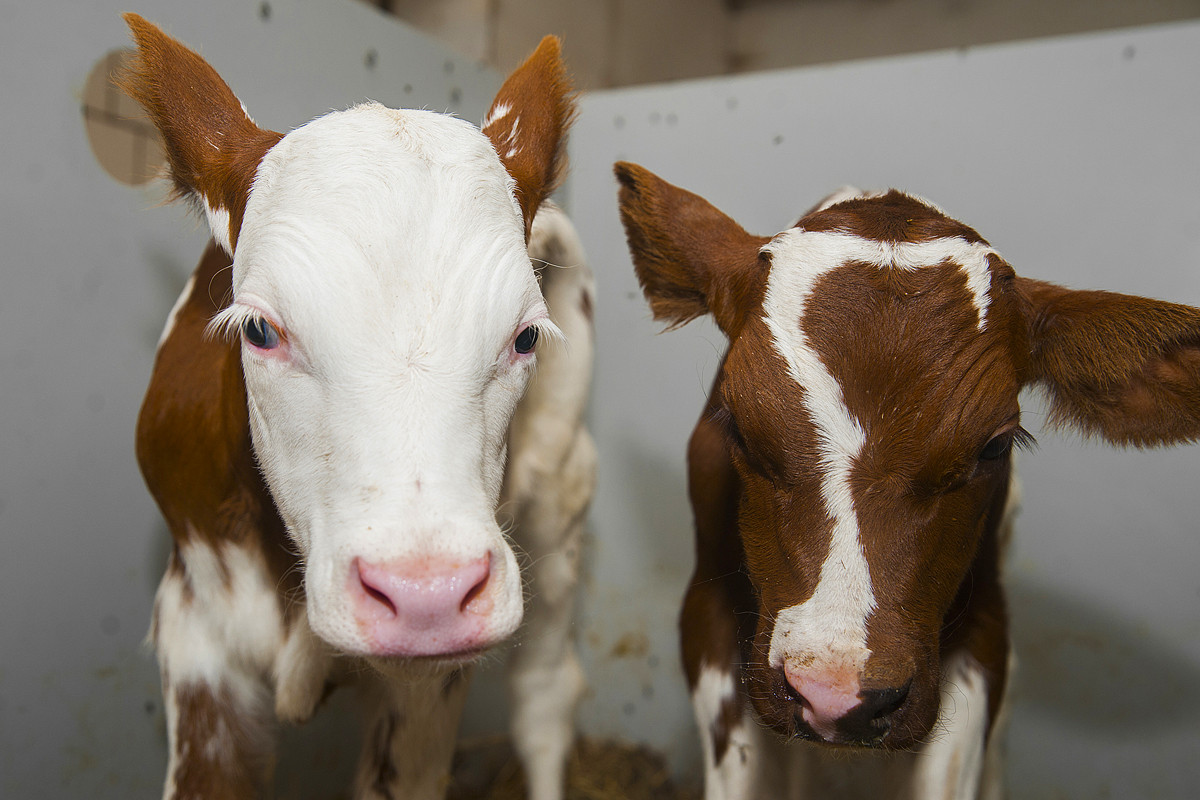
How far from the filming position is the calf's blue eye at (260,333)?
1.35 meters

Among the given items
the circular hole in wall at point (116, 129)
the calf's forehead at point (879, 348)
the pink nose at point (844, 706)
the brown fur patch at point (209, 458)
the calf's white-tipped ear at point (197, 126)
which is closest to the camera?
the pink nose at point (844, 706)

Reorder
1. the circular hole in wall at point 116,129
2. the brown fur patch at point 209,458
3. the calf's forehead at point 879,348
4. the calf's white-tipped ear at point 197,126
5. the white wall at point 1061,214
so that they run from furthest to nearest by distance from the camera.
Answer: the white wall at point 1061,214 < the circular hole in wall at point 116,129 < the brown fur patch at point 209,458 < the calf's white-tipped ear at point 197,126 < the calf's forehead at point 879,348

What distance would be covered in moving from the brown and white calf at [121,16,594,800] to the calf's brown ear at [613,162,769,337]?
8.9 inches

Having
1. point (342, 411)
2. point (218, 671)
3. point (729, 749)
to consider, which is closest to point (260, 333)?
point (342, 411)

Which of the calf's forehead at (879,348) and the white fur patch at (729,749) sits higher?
the calf's forehead at (879,348)

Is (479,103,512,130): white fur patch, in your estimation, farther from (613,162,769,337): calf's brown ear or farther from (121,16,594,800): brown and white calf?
(613,162,769,337): calf's brown ear

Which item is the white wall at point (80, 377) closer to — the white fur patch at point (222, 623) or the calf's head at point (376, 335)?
the white fur patch at point (222, 623)

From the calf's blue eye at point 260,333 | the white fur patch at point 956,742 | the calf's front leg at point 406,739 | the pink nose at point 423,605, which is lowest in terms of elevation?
the calf's front leg at point 406,739

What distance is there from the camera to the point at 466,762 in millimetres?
3328

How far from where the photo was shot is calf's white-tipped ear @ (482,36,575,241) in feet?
5.63

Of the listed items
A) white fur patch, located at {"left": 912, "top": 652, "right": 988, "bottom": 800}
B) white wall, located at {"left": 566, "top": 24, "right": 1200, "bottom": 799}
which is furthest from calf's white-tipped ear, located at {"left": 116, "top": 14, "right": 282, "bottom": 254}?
white wall, located at {"left": 566, "top": 24, "right": 1200, "bottom": 799}

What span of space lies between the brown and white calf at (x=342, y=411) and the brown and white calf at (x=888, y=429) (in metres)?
0.44

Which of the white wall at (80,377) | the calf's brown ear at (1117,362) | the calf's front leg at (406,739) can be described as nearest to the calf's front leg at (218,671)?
the calf's front leg at (406,739)

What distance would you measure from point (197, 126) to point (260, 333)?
0.50 m
